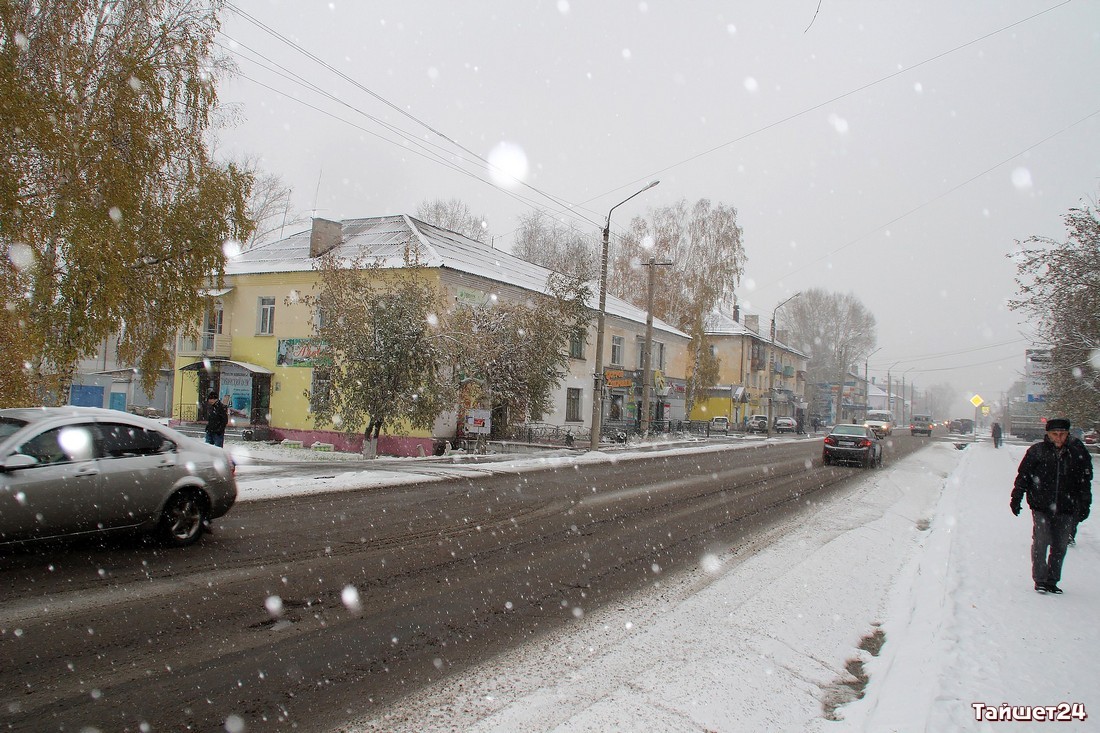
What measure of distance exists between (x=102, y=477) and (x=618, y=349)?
33.6m

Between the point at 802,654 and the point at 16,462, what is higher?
the point at 16,462

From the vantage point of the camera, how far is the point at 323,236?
3056 cm

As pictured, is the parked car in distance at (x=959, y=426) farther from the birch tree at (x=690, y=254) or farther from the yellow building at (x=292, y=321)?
the yellow building at (x=292, y=321)

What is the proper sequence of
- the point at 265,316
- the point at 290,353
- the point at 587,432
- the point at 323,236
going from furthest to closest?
1. the point at 587,432
2. the point at 265,316
3. the point at 323,236
4. the point at 290,353

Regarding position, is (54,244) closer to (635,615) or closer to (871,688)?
(635,615)

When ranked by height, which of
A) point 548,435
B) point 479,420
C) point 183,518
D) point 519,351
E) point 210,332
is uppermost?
point 210,332

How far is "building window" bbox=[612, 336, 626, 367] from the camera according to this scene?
38.9 metres

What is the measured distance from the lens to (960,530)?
35.1 feet

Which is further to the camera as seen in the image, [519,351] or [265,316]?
[265,316]

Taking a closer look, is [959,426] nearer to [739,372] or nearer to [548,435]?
[739,372]

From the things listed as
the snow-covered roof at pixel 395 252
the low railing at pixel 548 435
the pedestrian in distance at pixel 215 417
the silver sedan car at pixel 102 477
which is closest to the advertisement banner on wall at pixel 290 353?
the snow-covered roof at pixel 395 252

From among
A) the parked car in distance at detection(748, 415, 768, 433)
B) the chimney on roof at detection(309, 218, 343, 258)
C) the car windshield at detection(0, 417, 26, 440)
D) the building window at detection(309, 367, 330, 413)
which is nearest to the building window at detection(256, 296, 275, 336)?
the chimney on roof at detection(309, 218, 343, 258)

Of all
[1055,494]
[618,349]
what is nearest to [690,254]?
[618,349]

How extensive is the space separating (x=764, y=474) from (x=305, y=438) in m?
18.8
